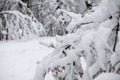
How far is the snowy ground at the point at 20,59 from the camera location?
3.80 m

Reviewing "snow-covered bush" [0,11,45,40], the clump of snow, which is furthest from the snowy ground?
the clump of snow

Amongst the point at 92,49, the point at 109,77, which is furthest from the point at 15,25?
the point at 109,77

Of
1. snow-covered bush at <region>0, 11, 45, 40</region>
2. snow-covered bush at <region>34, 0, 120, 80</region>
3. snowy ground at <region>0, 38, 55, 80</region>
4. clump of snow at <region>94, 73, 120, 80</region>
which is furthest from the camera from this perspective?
snow-covered bush at <region>0, 11, 45, 40</region>

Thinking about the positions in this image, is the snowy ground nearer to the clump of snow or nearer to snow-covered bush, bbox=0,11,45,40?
snow-covered bush, bbox=0,11,45,40

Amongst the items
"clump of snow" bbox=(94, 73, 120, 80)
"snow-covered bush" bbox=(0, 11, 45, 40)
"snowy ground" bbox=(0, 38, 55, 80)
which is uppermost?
"clump of snow" bbox=(94, 73, 120, 80)

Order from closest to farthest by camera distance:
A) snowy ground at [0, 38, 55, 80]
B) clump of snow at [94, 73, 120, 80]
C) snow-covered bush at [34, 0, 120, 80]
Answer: clump of snow at [94, 73, 120, 80]
snow-covered bush at [34, 0, 120, 80]
snowy ground at [0, 38, 55, 80]

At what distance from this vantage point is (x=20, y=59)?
4.39m

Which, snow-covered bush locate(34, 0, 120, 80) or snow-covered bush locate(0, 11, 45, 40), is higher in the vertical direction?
snow-covered bush locate(34, 0, 120, 80)

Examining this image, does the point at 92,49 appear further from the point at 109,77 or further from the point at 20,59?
the point at 20,59

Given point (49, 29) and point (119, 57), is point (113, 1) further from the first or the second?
point (49, 29)

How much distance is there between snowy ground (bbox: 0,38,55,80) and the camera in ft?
12.5

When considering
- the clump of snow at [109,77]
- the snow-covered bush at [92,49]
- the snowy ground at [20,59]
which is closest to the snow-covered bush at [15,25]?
the snowy ground at [20,59]

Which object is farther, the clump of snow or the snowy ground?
the snowy ground

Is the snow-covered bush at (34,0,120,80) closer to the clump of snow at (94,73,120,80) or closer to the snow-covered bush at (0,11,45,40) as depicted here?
the clump of snow at (94,73,120,80)
